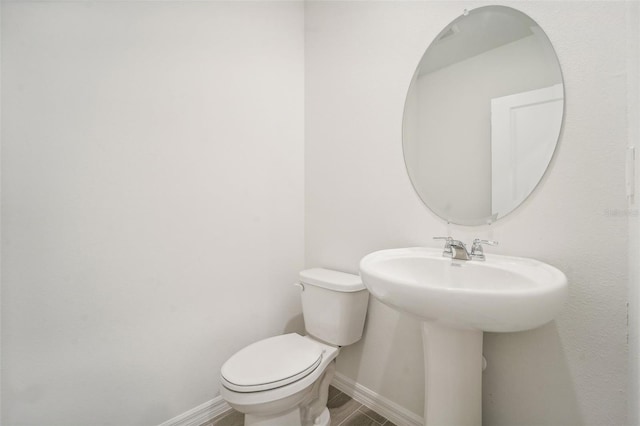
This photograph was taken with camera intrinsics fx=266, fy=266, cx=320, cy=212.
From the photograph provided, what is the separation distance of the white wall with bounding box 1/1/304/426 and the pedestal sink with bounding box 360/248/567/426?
0.87 m

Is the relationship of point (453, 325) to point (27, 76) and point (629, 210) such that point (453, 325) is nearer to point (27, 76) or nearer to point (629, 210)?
point (629, 210)

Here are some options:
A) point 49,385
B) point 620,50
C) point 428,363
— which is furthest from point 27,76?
point 620,50

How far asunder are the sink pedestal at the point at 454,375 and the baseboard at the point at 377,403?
404mm

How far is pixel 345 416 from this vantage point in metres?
1.35

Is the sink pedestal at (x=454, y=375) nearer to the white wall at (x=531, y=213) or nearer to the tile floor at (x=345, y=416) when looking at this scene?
the white wall at (x=531, y=213)

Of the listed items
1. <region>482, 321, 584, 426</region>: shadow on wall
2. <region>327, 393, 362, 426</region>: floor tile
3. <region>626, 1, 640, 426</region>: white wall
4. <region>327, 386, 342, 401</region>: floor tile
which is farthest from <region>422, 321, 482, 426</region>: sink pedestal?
<region>327, 386, 342, 401</region>: floor tile

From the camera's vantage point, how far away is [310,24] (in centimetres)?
172

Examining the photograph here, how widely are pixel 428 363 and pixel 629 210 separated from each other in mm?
750

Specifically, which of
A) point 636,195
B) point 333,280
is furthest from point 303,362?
point 636,195

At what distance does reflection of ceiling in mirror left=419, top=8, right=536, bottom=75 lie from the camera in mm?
976

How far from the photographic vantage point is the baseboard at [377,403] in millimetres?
1242

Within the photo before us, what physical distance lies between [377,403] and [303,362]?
1.91 ft

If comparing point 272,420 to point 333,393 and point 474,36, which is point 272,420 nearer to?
point 333,393

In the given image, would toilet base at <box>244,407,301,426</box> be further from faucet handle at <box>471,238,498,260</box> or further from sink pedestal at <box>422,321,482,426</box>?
faucet handle at <box>471,238,498,260</box>
